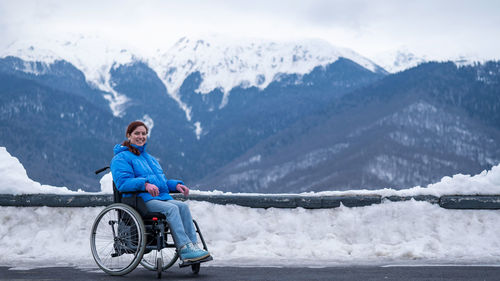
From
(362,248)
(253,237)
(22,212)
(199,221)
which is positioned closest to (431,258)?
(362,248)

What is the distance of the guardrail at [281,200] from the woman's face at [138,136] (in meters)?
3.02

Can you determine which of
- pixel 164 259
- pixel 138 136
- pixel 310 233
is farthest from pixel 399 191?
pixel 138 136

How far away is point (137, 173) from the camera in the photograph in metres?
7.11

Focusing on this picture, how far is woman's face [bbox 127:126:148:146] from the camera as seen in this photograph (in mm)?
7215

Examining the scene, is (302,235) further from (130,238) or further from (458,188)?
(130,238)

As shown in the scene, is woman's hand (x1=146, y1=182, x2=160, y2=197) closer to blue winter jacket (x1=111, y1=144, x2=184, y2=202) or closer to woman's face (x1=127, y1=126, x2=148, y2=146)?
blue winter jacket (x1=111, y1=144, x2=184, y2=202)

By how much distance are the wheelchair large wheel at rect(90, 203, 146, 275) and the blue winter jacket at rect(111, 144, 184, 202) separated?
243 mm

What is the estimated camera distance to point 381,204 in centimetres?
969

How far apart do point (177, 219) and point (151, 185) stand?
0.46 metres

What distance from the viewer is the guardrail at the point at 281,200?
9.44 m

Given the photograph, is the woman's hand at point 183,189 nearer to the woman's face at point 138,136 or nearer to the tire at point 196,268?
the woman's face at point 138,136

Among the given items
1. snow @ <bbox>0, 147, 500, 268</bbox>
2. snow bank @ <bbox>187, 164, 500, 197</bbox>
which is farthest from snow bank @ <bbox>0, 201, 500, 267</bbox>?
snow bank @ <bbox>187, 164, 500, 197</bbox>

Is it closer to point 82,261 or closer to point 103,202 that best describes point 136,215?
point 82,261

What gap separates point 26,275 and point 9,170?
4.03 meters
